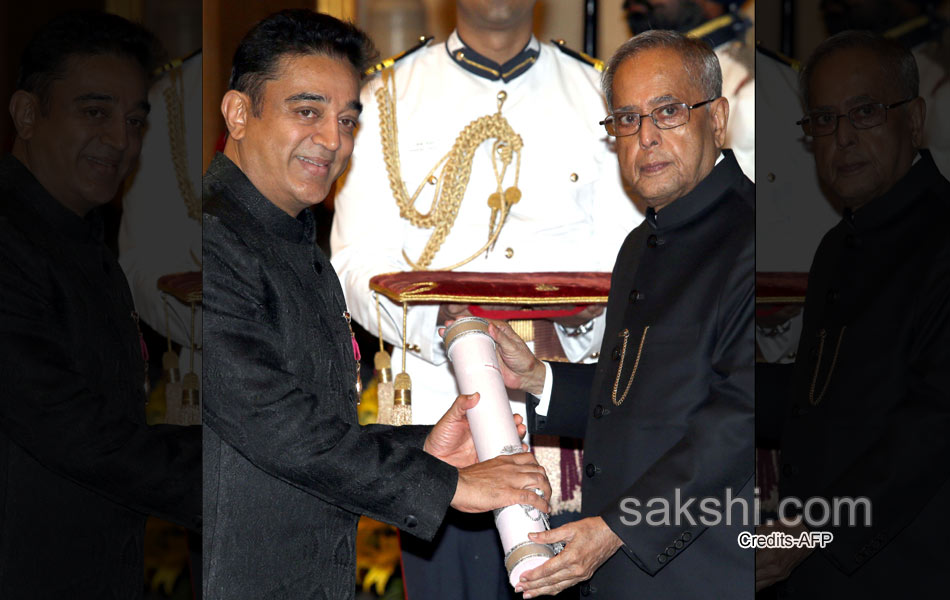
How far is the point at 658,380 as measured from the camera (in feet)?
6.66

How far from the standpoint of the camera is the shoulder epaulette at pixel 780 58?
1135 mm

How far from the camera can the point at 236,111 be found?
203 centimetres

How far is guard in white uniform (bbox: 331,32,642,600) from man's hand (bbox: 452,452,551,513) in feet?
3.16

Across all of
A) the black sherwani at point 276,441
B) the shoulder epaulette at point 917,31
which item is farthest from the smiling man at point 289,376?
the shoulder epaulette at point 917,31

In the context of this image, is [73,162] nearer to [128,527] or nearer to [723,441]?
[128,527]

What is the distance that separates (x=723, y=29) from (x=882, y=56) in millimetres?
1885

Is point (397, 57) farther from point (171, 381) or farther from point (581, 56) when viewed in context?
point (171, 381)

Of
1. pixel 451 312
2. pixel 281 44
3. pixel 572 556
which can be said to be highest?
pixel 281 44

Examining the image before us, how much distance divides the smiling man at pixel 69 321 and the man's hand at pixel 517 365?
1.26 meters

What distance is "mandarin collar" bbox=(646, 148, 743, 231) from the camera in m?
2.10

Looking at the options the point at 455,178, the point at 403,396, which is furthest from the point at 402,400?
the point at 455,178

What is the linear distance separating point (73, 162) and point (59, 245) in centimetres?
11

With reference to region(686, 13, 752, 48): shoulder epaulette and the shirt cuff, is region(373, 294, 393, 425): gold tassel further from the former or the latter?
region(686, 13, 752, 48): shoulder epaulette
